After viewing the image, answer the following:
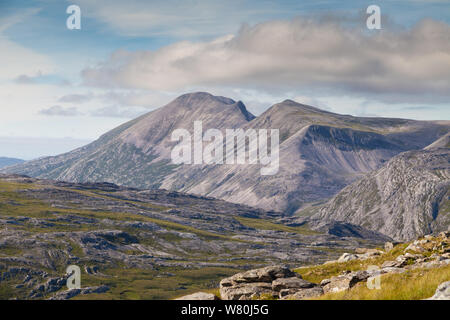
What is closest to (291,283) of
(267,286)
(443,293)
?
(267,286)

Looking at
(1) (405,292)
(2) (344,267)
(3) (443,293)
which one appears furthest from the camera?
(2) (344,267)

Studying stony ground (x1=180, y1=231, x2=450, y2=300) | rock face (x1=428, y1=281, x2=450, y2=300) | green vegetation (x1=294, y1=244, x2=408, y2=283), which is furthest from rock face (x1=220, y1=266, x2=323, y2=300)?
green vegetation (x1=294, y1=244, x2=408, y2=283)

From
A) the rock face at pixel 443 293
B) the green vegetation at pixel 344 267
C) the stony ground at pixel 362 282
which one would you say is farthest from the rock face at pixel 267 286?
the green vegetation at pixel 344 267

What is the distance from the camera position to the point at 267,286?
121 feet

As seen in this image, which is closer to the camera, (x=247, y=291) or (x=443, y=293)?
(x=443, y=293)

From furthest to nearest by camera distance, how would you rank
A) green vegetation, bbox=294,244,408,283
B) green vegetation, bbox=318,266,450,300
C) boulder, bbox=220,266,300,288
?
green vegetation, bbox=294,244,408,283, boulder, bbox=220,266,300,288, green vegetation, bbox=318,266,450,300

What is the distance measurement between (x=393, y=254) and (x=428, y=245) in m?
4.12

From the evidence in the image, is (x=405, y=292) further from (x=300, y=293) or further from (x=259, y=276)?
(x=259, y=276)

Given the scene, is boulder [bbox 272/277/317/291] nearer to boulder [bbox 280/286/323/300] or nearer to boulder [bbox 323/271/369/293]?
boulder [bbox 280/286/323/300]

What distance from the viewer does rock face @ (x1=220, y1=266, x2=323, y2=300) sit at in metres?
33.8

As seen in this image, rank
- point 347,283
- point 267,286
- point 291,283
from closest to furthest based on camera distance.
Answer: point 347,283, point 291,283, point 267,286

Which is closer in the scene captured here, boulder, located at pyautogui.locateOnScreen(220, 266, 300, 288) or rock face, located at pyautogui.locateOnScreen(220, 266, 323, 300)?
rock face, located at pyautogui.locateOnScreen(220, 266, 323, 300)

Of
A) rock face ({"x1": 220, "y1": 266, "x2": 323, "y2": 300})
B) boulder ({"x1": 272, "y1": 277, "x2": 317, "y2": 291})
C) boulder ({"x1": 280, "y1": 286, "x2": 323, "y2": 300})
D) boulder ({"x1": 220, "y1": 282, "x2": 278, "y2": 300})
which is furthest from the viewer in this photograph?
boulder ({"x1": 272, "y1": 277, "x2": 317, "y2": 291})

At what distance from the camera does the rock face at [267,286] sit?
33.8m
